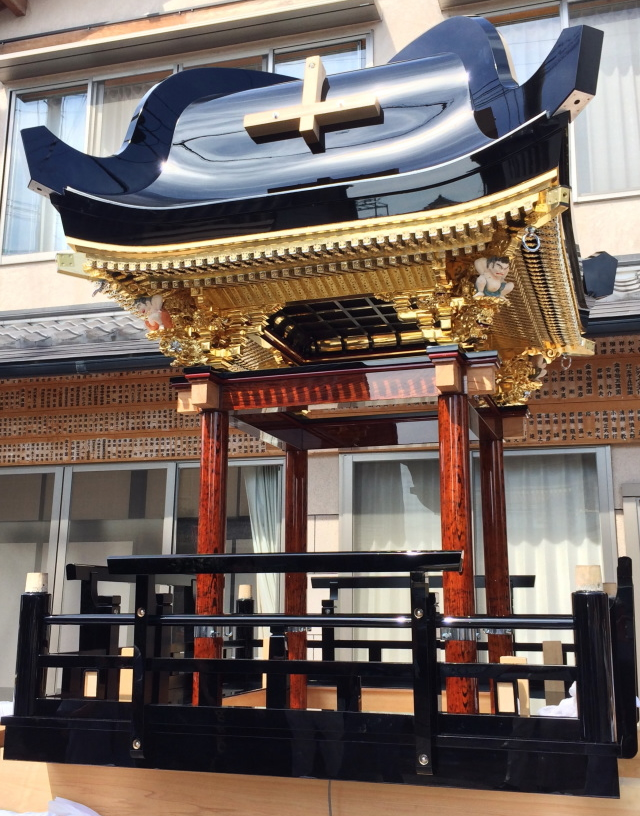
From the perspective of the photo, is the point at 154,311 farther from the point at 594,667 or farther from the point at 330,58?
the point at 330,58

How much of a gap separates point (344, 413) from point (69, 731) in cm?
474

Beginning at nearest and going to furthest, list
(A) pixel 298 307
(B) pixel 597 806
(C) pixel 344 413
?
1. (B) pixel 597 806
2. (A) pixel 298 307
3. (C) pixel 344 413

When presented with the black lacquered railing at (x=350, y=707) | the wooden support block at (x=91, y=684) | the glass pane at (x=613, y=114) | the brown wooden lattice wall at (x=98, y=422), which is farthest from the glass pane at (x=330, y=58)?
the black lacquered railing at (x=350, y=707)

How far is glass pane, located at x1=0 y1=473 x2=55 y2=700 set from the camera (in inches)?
358

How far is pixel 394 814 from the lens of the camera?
12.2 ft

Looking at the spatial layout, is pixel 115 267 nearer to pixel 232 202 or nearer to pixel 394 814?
pixel 232 202

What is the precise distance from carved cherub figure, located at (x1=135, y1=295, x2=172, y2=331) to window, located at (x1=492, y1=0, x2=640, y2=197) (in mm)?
4972

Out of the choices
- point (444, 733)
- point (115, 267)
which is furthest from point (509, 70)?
point (444, 733)

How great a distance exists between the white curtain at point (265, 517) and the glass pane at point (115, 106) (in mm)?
4345

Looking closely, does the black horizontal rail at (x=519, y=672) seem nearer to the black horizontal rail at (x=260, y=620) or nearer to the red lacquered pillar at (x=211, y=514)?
the black horizontal rail at (x=260, y=620)

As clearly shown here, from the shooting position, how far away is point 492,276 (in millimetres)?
4582

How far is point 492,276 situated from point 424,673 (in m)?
2.15

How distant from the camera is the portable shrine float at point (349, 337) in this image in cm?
356

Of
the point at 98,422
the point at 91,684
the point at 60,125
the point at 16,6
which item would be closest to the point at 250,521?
the point at 98,422
